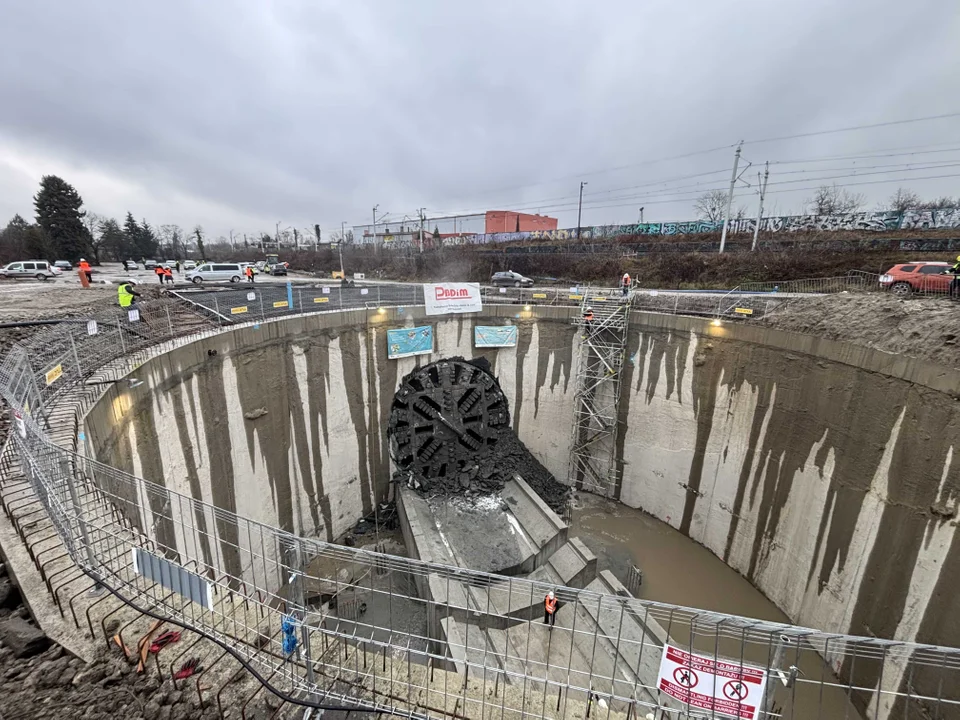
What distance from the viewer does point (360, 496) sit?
12766 millimetres

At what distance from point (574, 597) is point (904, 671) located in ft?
23.8

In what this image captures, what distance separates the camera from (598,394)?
14172mm

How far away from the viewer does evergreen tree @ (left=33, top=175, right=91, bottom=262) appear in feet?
125

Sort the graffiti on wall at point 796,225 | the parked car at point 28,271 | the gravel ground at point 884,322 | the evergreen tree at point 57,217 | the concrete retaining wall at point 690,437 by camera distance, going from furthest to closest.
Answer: the evergreen tree at point 57,217 < the graffiti on wall at point 796,225 < the parked car at point 28,271 < the gravel ground at point 884,322 < the concrete retaining wall at point 690,437

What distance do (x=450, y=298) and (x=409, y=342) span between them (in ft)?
6.22

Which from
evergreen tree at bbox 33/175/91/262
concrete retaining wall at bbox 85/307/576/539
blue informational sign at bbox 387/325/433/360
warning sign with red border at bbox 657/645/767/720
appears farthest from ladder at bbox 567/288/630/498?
evergreen tree at bbox 33/175/91/262

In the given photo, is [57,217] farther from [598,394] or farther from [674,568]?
[674,568]

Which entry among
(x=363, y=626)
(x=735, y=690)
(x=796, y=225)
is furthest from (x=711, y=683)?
(x=796, y=225)

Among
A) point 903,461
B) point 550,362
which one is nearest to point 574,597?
point 903,461

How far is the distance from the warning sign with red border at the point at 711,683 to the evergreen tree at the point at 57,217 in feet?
175

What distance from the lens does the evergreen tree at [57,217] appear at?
125ft

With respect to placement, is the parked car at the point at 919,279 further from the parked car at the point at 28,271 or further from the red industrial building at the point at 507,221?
the red industrial building at the point at 507,221

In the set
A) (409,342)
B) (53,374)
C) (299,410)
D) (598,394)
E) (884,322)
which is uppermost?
(884,322)

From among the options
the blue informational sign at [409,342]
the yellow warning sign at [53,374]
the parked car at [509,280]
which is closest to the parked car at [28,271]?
the blue informational sign at [409,342]
